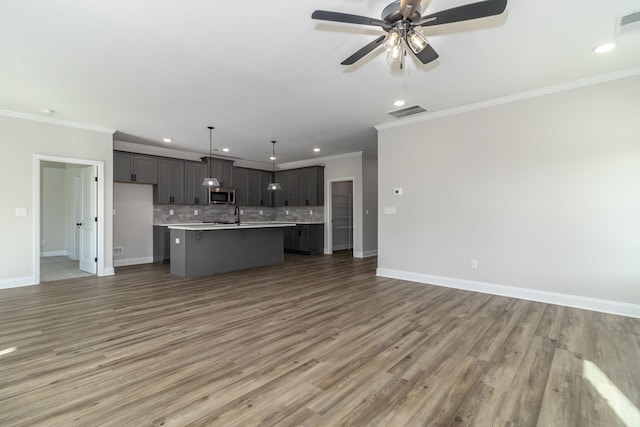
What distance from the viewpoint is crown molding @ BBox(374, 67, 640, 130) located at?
3365 mm

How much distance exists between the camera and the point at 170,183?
7008 millimetres

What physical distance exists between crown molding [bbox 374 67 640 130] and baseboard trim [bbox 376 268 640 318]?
2.60 metres

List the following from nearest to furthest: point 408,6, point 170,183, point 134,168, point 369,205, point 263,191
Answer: point 408,6 → point 134,168 → point 170,183 → point 369,205 → point 263,191

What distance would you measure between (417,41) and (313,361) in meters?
2.57

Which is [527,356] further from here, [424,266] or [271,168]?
[271,168]

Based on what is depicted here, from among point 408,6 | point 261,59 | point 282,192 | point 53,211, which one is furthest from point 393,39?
point 53,211

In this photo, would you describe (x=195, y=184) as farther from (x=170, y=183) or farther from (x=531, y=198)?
(x=531, y=198)

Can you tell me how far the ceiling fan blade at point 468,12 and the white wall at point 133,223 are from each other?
22.7ft

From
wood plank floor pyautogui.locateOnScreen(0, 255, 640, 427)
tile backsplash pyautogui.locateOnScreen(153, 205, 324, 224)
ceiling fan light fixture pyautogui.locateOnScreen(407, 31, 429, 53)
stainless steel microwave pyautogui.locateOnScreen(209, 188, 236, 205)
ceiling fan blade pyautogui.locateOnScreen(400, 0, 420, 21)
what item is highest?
ceiling fan blade pyautogui.locateOnScreen(400, 0, 420, 21)

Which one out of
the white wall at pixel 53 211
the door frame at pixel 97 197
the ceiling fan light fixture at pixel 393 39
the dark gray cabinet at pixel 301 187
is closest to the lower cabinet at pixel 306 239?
the dark gray cabinet at pixel 301 187

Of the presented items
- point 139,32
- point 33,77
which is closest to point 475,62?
point 139,32

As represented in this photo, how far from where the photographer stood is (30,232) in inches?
186

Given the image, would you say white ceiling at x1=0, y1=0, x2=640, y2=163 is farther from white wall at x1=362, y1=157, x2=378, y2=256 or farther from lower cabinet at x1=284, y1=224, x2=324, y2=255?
lower cabinet at x1=284, y1=224, x2=324, y2=255

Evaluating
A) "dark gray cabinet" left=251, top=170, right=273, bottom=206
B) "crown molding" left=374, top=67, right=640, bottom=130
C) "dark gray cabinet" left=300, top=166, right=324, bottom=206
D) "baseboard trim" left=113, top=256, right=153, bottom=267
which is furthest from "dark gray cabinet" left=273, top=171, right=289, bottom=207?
"crown molding" left=374, top=67, right=640, bottom=130
